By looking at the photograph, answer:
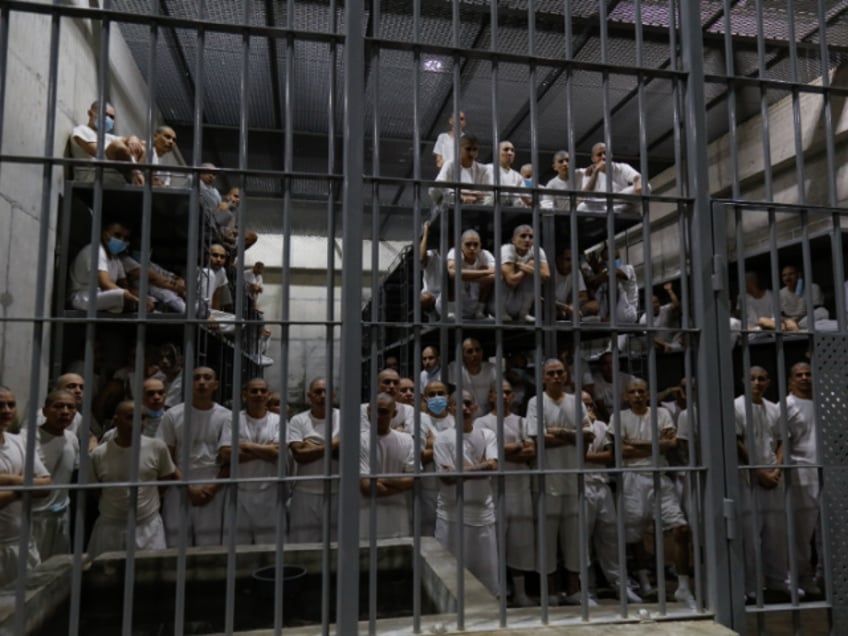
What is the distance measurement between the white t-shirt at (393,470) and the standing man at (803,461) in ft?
10.7

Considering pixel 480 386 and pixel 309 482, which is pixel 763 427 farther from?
pixel 309 482

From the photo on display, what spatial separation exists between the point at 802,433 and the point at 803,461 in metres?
0.29

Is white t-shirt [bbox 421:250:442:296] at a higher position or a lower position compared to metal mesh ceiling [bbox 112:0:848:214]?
lower

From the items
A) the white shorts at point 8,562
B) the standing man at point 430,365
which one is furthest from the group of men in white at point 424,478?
the standing man at point 430,365

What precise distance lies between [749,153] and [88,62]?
27.7 ft

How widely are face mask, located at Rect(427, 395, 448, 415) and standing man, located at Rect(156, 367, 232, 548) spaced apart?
1509 millimetres

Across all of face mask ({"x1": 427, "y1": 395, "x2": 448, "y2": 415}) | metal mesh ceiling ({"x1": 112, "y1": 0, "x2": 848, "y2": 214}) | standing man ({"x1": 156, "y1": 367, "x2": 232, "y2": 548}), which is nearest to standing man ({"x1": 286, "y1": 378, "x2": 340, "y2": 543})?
standing man ({"x1": 156, "y1": 367, "x2": 232, "y2": 548})

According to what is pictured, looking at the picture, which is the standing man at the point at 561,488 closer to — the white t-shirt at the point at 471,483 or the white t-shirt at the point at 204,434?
the white t-shirt at the point at 471,483

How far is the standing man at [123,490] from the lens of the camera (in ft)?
13.8

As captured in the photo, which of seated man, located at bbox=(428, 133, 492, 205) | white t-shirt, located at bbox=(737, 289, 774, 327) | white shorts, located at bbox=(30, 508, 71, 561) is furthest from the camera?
white t-shirt, located at bbox=(737, 289, 774, 327)

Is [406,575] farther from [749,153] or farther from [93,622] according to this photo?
[749,153]

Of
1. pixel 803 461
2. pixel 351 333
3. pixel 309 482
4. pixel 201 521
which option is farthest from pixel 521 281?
pixel 201 521

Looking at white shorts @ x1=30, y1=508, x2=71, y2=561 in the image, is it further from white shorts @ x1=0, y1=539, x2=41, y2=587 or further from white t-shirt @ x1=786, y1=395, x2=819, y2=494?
white t-shirt @ x1=786, y1=395, x2=819, y2=494

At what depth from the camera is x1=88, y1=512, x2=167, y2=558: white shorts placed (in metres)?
4.36
